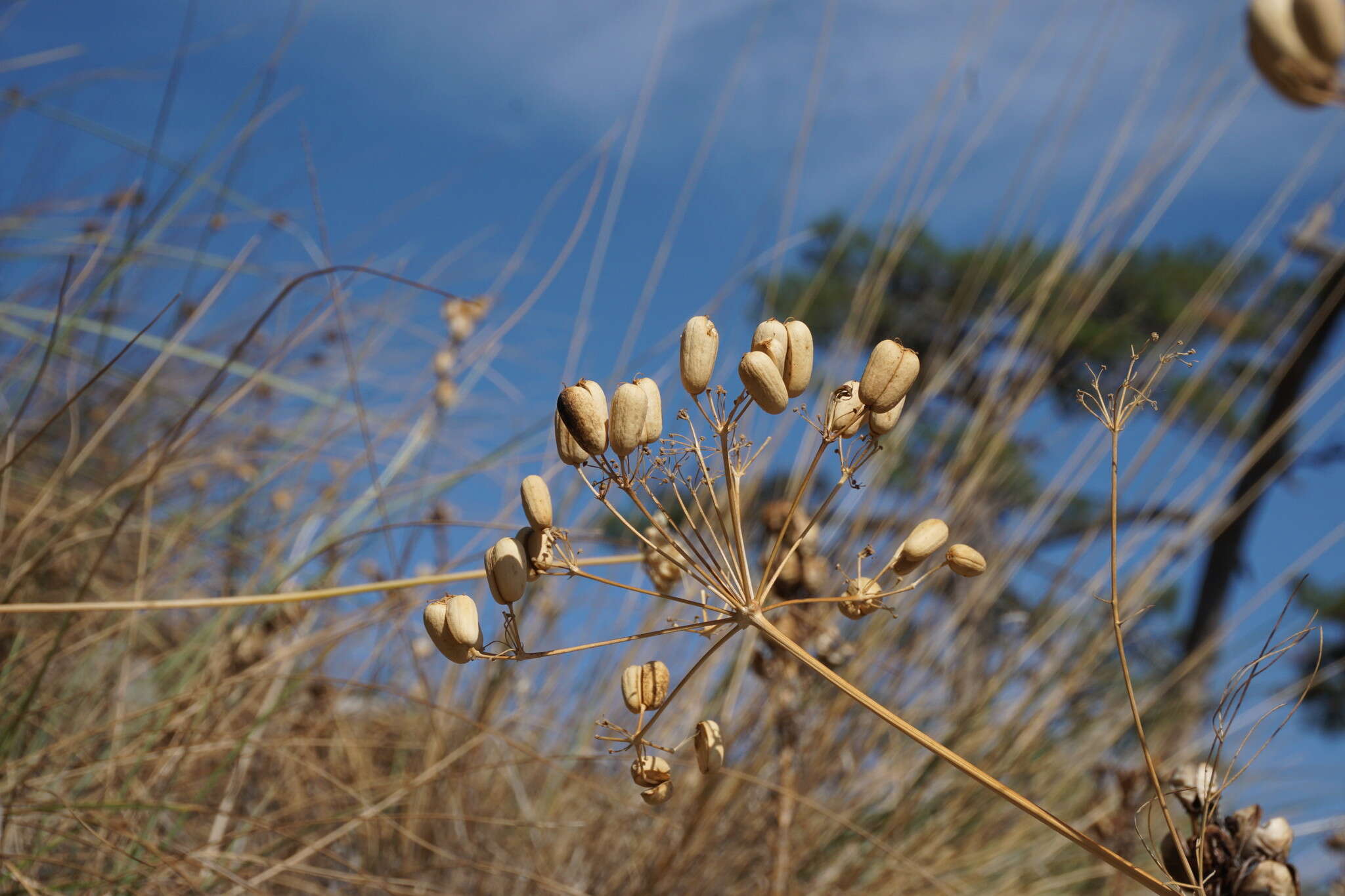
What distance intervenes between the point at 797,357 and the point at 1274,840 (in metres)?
0.33

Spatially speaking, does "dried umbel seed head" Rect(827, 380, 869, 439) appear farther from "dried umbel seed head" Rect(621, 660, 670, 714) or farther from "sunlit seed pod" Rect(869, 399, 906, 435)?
"dried umbel seed head" Rect(621, 660, 670, 714)

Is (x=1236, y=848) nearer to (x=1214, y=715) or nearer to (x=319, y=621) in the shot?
(x=1214, y=715)

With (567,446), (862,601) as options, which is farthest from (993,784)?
(567,446)

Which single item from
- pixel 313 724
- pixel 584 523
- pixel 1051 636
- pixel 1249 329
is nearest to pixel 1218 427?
pixel 1249 329

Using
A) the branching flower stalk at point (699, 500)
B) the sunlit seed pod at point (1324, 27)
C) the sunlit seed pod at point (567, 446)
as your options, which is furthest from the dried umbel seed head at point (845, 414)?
the sunlit seed pod at point (1324, 27)

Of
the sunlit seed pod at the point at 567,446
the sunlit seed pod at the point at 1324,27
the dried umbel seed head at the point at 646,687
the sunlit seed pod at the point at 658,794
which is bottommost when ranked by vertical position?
the sunlit seed pod at the point at 658,794

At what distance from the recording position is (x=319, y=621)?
1.44m

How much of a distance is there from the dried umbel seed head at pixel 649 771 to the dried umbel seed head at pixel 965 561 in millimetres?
150

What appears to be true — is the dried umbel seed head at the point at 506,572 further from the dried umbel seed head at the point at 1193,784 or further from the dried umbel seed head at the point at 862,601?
the dried umbel seed head at the point at 1193,784

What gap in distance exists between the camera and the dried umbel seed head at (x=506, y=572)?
1.34ft

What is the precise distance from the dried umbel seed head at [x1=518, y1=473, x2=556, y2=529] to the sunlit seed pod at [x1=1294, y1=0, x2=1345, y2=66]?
29cm

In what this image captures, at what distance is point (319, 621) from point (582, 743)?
41cm

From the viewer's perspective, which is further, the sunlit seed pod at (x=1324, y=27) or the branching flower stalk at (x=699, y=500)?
the branching flower stalk at (x=699, y=500)

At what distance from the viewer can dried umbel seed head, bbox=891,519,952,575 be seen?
1.43 ft
